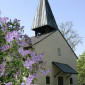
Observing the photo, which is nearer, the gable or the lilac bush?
the lilac bush


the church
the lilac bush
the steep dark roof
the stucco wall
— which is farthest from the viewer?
the steep dark roof

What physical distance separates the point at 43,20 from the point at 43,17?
713mm

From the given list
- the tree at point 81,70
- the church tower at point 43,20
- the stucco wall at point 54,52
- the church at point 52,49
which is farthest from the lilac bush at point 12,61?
the tree at point 81,70

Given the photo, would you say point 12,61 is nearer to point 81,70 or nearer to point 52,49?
point 52,49

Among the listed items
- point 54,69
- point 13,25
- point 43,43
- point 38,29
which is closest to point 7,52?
point 13,25

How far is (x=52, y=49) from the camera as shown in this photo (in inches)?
802

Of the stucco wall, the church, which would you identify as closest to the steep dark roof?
the church

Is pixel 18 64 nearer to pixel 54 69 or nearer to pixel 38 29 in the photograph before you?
pixel 54 69

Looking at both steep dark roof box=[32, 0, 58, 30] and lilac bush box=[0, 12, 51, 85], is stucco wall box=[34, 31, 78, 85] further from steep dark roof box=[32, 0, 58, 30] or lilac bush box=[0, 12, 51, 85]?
lilac bush box=[0, 12, 51, 85]

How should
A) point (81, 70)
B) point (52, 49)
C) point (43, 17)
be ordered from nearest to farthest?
point (52, 49) → point (43, 17) → point (81, 70)

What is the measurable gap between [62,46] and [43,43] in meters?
4.65

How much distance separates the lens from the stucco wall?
726 inches

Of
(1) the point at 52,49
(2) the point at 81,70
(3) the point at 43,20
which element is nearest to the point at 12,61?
(1) the point at 52,49

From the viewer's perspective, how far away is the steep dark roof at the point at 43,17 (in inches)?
928
